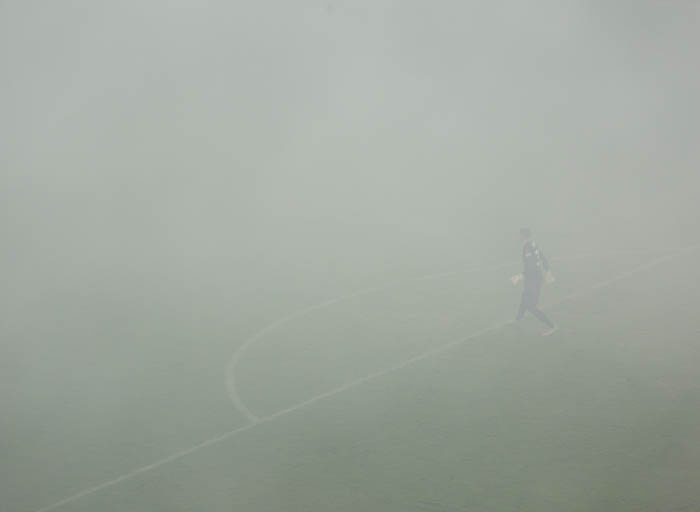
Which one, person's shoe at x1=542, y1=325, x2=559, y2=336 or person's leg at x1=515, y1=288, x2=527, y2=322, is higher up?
person's leg at x1=515, y1=288, x2=527, y2=322

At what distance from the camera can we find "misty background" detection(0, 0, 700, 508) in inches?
534

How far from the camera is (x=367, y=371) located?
10.2 metres

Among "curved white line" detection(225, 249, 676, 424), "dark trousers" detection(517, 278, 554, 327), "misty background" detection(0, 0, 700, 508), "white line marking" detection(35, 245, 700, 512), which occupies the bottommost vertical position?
"white line marking" detection(35, 245, 700, 512)

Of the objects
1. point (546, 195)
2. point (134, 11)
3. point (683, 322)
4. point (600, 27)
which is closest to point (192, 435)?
point (683, 322)

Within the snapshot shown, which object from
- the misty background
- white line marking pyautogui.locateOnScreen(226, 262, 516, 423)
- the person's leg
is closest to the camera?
white line marking pyautogui.locateOnScreen(226, 262, 516, 423)

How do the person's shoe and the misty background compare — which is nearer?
the person's shoe

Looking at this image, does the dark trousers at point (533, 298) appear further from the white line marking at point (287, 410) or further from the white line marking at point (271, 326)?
the white line marking at point (271, 326)

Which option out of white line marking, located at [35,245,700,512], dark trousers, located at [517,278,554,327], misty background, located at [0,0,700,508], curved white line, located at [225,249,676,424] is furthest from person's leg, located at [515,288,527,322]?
misty background, located at [0,0,700,508]

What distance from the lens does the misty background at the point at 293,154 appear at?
1355 cm

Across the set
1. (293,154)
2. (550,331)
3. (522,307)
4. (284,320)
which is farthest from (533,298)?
(293,154)

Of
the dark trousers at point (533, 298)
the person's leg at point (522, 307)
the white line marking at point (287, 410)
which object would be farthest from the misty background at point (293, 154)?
the dark trousers at point (533, 298)

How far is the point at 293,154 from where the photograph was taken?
73.9 ft

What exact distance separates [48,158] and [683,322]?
59.3 feet

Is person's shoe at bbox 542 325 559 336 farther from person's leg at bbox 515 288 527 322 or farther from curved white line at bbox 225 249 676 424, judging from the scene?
curved white line at bbox 225 249 676 424
